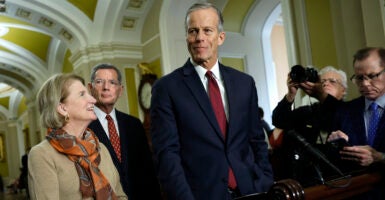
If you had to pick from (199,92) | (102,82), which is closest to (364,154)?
(199,92)

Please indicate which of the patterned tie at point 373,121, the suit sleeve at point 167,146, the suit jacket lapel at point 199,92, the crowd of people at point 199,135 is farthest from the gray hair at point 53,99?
the patterned tie at point 373,121

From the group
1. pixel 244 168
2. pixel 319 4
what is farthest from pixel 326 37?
pixel 244 168

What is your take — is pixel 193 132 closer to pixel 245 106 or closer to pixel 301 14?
pixel 245 106

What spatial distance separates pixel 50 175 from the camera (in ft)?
5.38

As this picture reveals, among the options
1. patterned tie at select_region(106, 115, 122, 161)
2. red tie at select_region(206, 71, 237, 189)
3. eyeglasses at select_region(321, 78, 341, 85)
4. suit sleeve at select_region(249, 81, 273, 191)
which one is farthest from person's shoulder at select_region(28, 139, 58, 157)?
eyeglasses at select_region(321, 78, 341, 85)

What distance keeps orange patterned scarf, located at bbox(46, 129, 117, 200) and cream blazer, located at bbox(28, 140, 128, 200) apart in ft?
0.07

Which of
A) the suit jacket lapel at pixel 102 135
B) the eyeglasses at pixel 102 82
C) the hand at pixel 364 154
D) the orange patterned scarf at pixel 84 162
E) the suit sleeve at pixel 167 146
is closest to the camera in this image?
the suit sleeve at pixel 167 146

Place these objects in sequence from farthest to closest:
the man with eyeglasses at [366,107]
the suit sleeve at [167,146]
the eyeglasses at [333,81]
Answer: the eyeglasses at [333,81] → the man with eyeglasses at [366,107] → the suit sleeve at [167,146]

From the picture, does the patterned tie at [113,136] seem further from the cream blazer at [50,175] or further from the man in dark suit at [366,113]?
the man in dark suit at [366,113]

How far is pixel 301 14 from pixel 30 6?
222 inches

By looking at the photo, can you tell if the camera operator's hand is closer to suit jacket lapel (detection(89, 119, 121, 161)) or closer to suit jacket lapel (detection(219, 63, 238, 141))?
suit jacket lapel (detection(219, 63, 238, 141))

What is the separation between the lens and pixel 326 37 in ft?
13.9

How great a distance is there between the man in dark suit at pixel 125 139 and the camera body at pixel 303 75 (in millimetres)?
1002

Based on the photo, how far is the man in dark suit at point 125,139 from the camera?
2.30 meters
